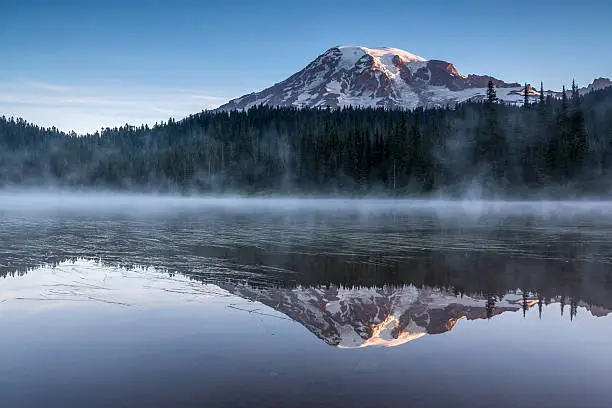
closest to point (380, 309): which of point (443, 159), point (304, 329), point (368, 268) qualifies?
point (304, 329)

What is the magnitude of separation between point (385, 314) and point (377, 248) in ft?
44.6

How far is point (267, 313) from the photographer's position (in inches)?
531

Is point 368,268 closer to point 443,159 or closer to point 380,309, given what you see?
point 380,309

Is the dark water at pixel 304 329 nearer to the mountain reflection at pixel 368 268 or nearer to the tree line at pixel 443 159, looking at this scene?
the mountain reflection at pixel 368 268

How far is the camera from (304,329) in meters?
12.0

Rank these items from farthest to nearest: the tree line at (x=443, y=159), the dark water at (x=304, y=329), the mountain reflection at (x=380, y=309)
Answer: the tree line at (x=443, y=159) → the mountain reflection at (x=380, y=309) → the dark water at (x=304, y=329)

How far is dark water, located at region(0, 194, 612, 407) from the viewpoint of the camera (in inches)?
326

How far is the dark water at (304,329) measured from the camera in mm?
8281

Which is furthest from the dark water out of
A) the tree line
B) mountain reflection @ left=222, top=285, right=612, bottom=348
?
the tree line

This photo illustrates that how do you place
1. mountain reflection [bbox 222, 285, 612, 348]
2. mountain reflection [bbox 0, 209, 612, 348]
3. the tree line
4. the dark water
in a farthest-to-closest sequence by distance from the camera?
1. the tree line
2. mountain reflection [bbox 0, 209, 612, 348]
3. mountain reflection [bbox 222, 285, 612, 348]
4. the dark water

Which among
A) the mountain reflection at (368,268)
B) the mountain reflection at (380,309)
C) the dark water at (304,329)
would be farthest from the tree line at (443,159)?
the mountain reflection at (380,309)

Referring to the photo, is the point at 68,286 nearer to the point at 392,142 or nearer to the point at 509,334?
the point at 509,334

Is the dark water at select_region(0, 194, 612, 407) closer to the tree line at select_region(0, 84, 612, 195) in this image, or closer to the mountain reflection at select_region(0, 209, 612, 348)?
the mountain reflection at select_region(0, 209, 612, 348)

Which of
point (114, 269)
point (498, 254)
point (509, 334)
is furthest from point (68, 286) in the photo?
point (498, 254)
